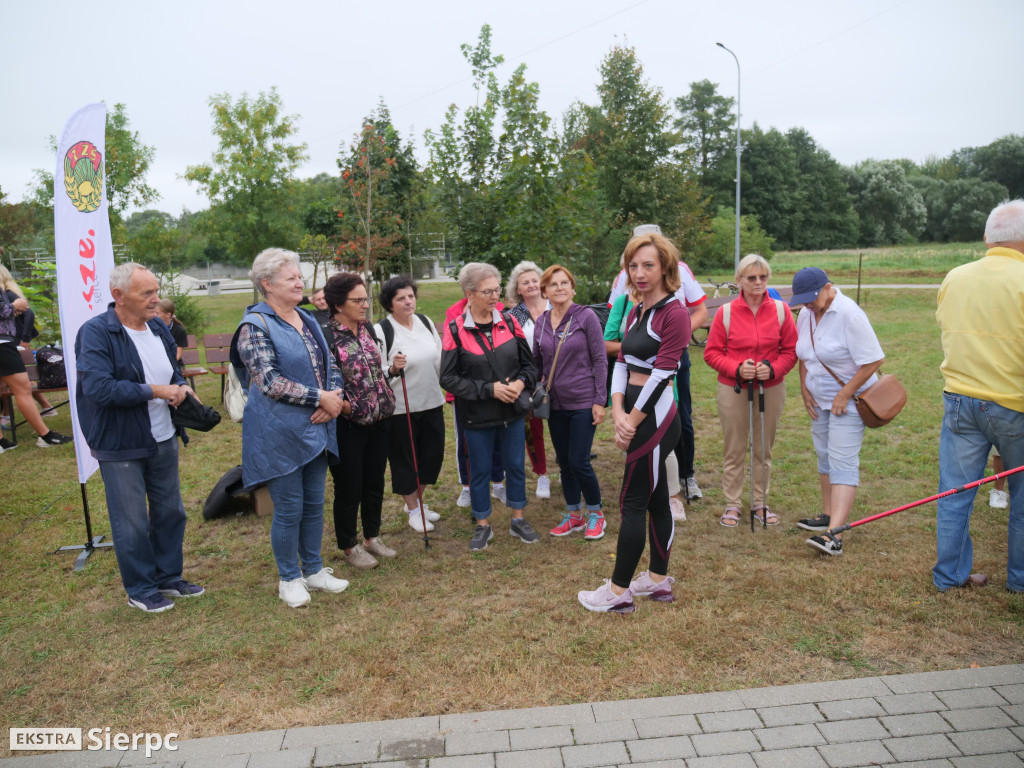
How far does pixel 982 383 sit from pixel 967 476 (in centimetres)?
54

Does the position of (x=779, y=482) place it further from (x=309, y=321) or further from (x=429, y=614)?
A: (x=309, y=321)

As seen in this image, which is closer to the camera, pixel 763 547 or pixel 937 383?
pixel 763 547

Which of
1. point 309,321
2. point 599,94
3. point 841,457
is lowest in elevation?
point 841,457

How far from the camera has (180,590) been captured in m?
4.47

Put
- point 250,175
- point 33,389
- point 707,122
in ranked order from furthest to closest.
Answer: point 707,122
point 250,175
point 33,389

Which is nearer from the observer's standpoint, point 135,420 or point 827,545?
point 135,420

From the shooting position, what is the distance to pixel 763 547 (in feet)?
15.9

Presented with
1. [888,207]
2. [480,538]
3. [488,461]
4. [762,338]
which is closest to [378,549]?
[480,538]

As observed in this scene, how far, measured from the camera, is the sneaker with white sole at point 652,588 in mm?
4094

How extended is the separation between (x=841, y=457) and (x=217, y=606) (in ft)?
13.2

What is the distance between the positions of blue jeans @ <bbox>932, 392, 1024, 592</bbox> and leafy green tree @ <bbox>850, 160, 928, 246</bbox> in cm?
6686

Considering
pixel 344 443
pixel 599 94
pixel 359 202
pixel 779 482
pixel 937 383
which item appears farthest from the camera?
pixel 599 94

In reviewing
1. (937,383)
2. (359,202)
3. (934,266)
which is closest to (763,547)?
(937,383)

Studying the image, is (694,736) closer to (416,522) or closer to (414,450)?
(414,450)
